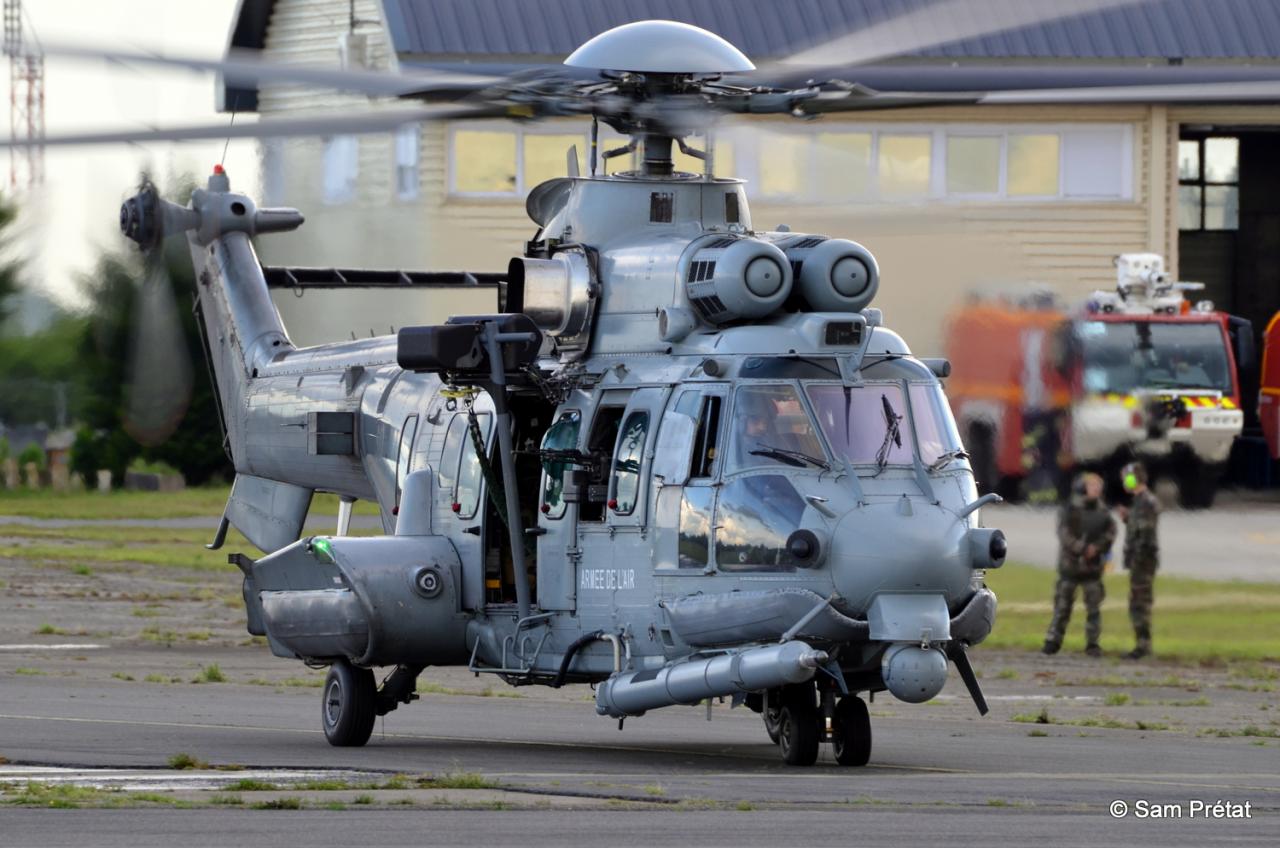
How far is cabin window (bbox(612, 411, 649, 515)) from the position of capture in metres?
13.6

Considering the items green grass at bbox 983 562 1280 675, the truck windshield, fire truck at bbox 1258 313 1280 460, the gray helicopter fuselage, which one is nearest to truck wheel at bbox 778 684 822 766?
the gray helicopter fuselage

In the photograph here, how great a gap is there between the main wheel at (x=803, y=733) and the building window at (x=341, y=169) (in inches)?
235

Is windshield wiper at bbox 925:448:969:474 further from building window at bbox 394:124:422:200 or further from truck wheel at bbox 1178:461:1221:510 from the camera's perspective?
truck wheel at bbox 1178:461:1221:510

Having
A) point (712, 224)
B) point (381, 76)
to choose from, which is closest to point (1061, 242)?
point (712, 224)

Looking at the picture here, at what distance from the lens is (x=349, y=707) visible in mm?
14930

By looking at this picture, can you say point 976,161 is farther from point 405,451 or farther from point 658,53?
point 658,53

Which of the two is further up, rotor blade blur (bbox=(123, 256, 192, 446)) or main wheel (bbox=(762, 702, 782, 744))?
rotor blade blur (bbox=(123, 256, 192, 446))

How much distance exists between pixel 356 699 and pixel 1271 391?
23.5 m

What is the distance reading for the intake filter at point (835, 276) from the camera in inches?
537

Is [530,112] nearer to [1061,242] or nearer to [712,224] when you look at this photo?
[712,224]

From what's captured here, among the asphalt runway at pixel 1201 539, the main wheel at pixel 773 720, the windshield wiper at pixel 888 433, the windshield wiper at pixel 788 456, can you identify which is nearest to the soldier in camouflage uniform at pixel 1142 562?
the asphalt runway at pixel 1201 539

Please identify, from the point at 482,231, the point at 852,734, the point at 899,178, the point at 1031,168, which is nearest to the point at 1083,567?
the point at 482,231

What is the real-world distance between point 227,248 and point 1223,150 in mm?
31117

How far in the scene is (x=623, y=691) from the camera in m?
13.2
